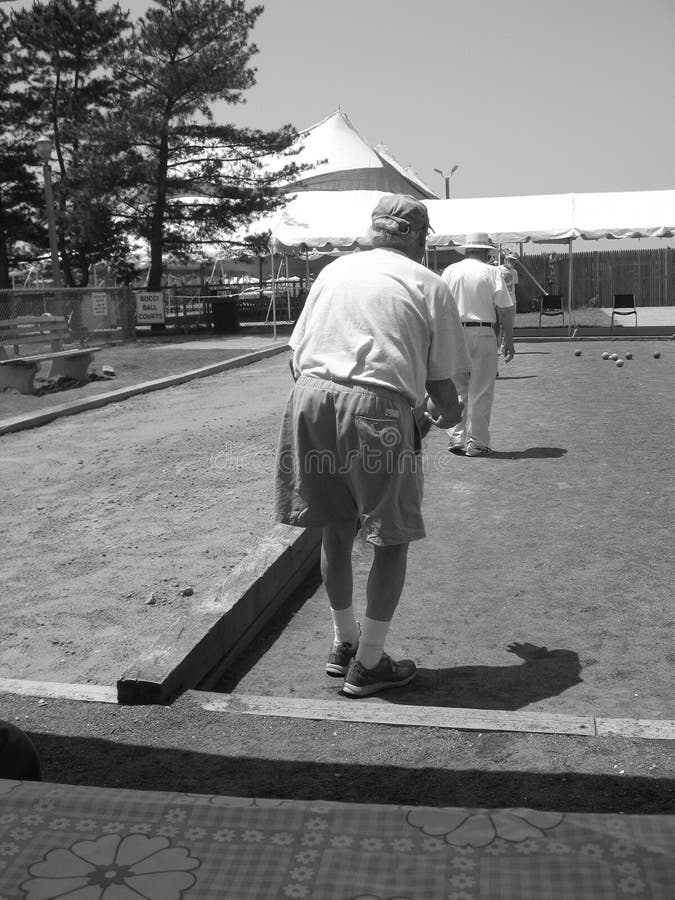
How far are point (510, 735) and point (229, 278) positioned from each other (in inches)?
1546

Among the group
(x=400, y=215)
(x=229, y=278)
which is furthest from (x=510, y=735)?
(x=229, y=278)

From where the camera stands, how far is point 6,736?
2.66 m

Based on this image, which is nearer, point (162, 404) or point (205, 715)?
point (205, 715)

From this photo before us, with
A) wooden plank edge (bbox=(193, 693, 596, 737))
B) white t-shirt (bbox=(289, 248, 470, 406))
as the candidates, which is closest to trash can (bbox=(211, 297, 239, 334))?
white t-shirt (bbox=(289, 248, 470, 406))

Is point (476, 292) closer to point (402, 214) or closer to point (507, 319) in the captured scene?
point (507, 319)

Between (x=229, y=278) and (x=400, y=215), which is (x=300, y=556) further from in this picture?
(x=229, y=278)

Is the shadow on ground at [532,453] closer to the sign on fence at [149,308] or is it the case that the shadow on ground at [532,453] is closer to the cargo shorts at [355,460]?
the cargo shorts at [355,460]

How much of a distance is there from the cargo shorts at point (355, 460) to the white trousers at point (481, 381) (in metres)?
5.23

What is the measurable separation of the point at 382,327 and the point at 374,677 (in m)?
1.36

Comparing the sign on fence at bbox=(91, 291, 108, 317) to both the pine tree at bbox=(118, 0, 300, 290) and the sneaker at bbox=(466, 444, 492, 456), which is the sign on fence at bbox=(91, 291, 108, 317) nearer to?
the pine tree at bbox=(118, 0, 300, 290)

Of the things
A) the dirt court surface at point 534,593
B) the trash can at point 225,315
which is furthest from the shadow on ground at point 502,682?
the trash can at point 225,315

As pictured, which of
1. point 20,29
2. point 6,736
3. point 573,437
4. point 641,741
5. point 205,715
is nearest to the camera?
point 6,736

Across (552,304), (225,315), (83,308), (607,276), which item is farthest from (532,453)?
(607,276)

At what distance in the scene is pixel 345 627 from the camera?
3.98 metres
